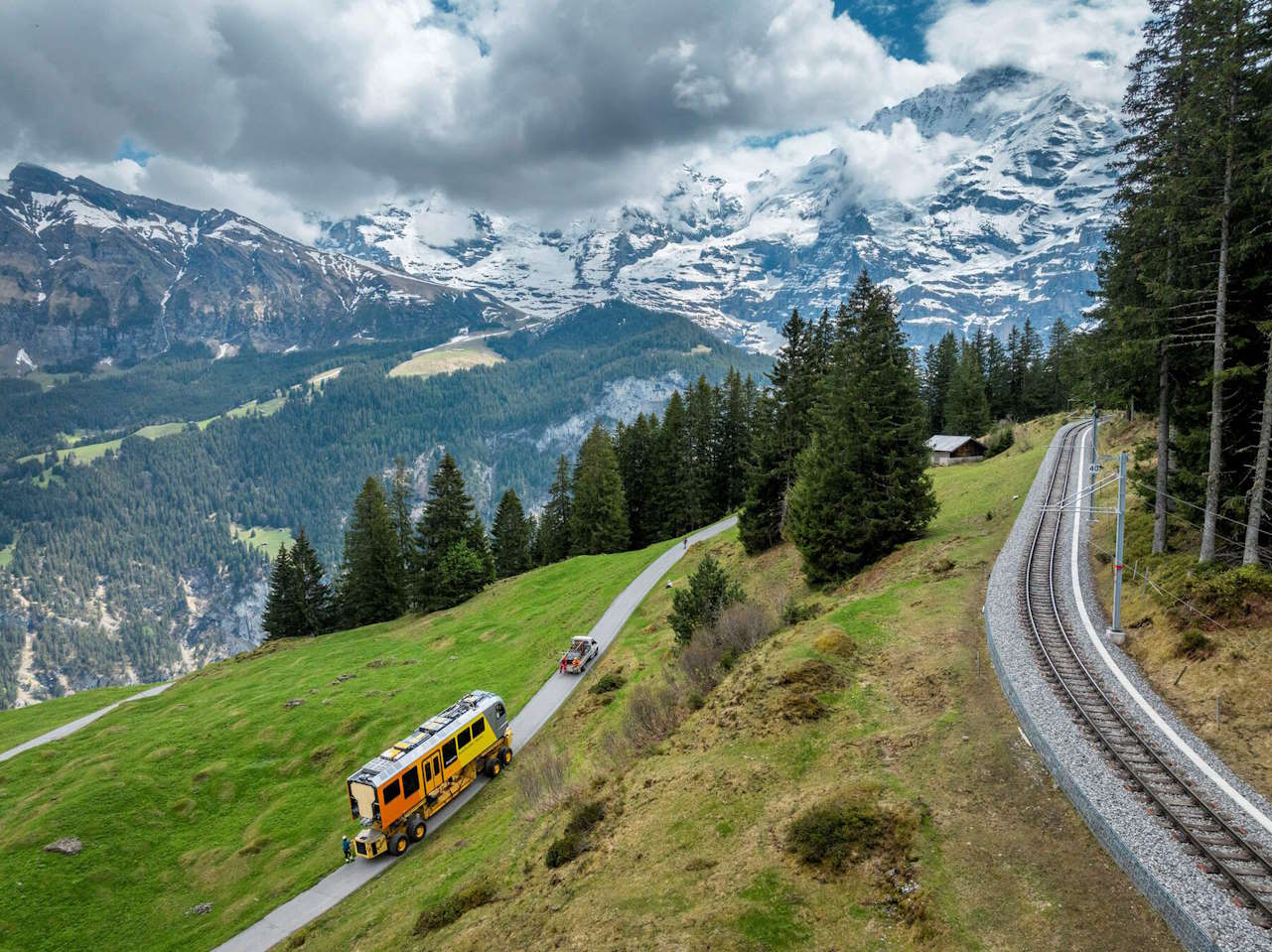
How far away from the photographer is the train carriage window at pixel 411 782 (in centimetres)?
2757

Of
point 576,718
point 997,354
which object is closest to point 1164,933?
point 576,718

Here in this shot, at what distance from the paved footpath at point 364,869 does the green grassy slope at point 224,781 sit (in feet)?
2.89

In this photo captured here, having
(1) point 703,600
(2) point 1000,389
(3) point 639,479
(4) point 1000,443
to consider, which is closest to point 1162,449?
(1) point 703,600

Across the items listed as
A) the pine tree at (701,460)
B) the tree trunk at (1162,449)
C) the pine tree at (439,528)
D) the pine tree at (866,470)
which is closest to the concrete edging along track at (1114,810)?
the tree trunk at (1162,449)

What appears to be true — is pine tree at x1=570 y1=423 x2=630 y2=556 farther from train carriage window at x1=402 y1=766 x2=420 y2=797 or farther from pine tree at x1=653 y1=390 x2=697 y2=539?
train carriage window at x1=402 y1=766 x2=420 y2=797

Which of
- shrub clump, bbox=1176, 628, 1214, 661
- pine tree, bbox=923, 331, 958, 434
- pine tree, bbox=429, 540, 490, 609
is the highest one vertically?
pine tree, bbox=923, 331, 958, 434

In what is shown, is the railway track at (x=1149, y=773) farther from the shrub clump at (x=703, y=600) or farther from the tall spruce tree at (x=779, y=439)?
the tall spruce tree at (x=779, y=439)

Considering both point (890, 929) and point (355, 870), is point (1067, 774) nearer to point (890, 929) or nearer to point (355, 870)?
point (890, 929)

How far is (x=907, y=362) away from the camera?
3809cm

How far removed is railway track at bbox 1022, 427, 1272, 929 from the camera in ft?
37.8

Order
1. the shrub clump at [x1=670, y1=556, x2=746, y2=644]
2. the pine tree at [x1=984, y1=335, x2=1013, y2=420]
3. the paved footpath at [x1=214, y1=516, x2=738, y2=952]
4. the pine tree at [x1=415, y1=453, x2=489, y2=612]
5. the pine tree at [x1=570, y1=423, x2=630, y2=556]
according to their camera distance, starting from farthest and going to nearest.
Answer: the pine tree at [x1=984, y1=335, x2=1013, y2=420]
the pine tree at [x1=570, y1=423, x2=630, y2=556]
the pine tree at [x1=415, y1=453, x2=489, y2=612]
the shrub clump at [x1=670, y1=556, x2=746, y2=644]
the paved footpath at [x1=214, y1=516, x2=738, y2=952]

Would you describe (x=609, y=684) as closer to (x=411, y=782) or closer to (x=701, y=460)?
(x=411, y=782)

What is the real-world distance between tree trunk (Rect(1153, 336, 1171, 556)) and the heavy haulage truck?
30.8 m

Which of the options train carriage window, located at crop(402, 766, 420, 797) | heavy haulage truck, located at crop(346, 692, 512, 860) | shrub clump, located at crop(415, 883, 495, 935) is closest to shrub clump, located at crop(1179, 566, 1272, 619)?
shrub clump, located at crop(415, 883, 495, 935)
